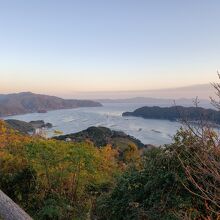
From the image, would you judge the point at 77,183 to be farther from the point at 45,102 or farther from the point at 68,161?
the point at 45,102

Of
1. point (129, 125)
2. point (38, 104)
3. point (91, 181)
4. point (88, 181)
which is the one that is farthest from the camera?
point (38, 104)

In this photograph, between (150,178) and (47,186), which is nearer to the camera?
(150,178)

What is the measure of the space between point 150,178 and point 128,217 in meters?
0.85

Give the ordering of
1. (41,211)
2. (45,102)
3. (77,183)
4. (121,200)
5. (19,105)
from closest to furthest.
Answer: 1. (121,200)
2. (41,211)
3. (77,183)
4. (19,105)
5. (45,102)

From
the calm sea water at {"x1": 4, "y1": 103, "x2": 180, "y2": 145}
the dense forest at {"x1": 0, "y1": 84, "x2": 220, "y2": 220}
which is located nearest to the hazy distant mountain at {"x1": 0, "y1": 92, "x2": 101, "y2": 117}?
the calm sea water at {"x1": 4, "y1": 103, "x2": 180, "y2": 145}

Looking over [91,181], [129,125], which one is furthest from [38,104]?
[91,181]

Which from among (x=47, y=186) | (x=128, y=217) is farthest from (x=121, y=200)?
(x=47, y=186)

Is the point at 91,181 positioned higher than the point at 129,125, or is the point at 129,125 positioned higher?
the point at 91,181

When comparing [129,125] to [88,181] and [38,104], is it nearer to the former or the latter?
[88,181]

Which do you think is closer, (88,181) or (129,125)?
(88,181)

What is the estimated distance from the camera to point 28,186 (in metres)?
9.58

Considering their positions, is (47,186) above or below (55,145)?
below

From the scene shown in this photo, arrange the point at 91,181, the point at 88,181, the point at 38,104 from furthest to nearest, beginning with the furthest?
the point at 38,104, the point at 91,181, the point at 88,181

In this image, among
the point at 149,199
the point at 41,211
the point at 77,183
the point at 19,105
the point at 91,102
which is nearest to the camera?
the point at 149,199
